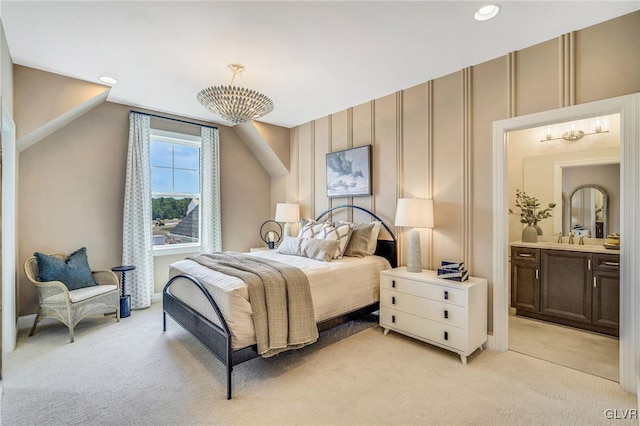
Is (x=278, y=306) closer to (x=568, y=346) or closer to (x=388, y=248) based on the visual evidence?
(x=388, y=248)

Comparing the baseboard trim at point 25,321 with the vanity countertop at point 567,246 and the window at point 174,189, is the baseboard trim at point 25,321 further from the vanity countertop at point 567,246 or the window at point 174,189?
the vanity countertop at point 567,246

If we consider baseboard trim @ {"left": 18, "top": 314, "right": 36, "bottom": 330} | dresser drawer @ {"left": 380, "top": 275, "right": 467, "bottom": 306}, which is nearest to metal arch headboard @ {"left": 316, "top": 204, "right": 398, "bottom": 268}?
dresser drawer @ {"left": 380, "top": 275, "right": 467, "bottom": 306}

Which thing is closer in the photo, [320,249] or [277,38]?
[277,38]

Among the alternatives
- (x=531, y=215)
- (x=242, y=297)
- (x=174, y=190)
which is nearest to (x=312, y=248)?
(x=242, y=297)

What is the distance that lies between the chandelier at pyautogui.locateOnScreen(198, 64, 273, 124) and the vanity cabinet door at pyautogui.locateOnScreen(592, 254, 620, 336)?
12.8 ft

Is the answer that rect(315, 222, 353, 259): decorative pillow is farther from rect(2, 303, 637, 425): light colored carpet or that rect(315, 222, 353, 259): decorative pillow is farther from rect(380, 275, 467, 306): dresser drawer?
rect(2, 303, 637, 425): light colored carpet

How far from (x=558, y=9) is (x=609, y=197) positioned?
2574 millimetres

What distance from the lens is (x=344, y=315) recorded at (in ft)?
10.1

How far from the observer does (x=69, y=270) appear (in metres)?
3.46

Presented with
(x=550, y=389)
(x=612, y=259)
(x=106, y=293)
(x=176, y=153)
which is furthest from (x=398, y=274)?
(x=176, y=153)

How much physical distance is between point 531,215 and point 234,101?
3.93 metres

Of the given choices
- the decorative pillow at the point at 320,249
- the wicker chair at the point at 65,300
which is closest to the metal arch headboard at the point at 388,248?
the decorative pillow at the point at 320,249

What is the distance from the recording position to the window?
15.0ft

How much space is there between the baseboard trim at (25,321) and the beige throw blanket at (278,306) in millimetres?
2546
